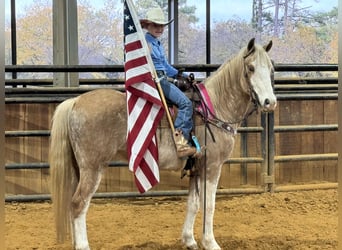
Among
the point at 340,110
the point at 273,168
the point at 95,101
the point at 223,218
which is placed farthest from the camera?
the point at 273,168

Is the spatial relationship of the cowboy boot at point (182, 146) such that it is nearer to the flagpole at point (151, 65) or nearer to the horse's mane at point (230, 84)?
the flagpole at point (151, 65)

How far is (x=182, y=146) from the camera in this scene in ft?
10.1

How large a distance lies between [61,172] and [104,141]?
0.39 meters

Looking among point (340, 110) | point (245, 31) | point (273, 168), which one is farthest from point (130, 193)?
point (245, 31)

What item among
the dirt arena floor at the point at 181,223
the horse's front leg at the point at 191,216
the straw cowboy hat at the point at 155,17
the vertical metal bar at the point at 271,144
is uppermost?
the straw cowboy hat at the point at 155,17

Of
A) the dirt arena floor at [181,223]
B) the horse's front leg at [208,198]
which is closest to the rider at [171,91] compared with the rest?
the horse's front leg at [208,198]

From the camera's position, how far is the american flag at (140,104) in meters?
3.04

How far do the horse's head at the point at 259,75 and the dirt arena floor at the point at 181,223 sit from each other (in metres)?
1.27

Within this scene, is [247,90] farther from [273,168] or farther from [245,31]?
[245,31]

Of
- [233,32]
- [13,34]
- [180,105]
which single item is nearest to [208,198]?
[180,105]

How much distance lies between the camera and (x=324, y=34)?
402 inches

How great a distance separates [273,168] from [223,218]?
105cm

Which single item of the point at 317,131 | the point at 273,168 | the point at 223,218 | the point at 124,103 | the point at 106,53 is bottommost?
the point at 223,218

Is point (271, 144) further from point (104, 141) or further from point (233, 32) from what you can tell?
point (233, 32)
